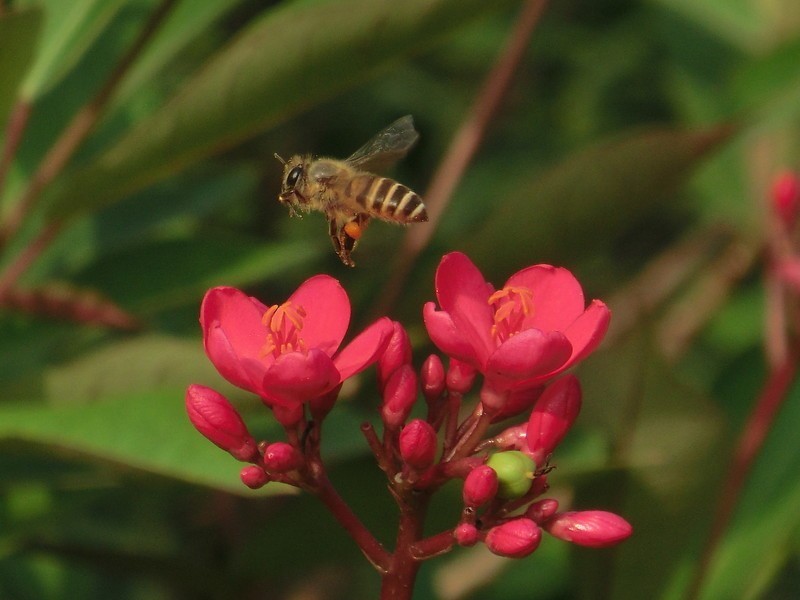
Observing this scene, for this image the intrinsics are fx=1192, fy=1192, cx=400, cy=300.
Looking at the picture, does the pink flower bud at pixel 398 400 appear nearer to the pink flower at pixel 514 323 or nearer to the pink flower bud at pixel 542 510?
the pink flower at pixel 514 323

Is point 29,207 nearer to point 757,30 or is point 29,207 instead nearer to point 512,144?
point 757,30

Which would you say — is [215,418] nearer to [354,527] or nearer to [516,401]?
[354,527]

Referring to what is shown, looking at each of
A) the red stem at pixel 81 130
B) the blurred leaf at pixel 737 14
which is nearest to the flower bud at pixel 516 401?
the red stem at pixel 81 130

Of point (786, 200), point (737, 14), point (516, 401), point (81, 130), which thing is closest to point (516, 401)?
point (516, 401)

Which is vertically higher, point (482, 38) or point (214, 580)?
point (482, 38)

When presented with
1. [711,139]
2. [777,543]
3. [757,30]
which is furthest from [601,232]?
[757,30]

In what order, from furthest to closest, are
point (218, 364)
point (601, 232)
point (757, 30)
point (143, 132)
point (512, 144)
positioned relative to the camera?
point (512, 144) → point (757, 30) → point (601, 232) → point (143, 132) → point (218, 364)

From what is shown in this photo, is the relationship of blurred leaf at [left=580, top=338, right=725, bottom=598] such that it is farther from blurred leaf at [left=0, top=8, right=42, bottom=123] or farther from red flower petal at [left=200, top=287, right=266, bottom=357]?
blurred leaf at [left=0, top=8, right=42, bottom=123]
